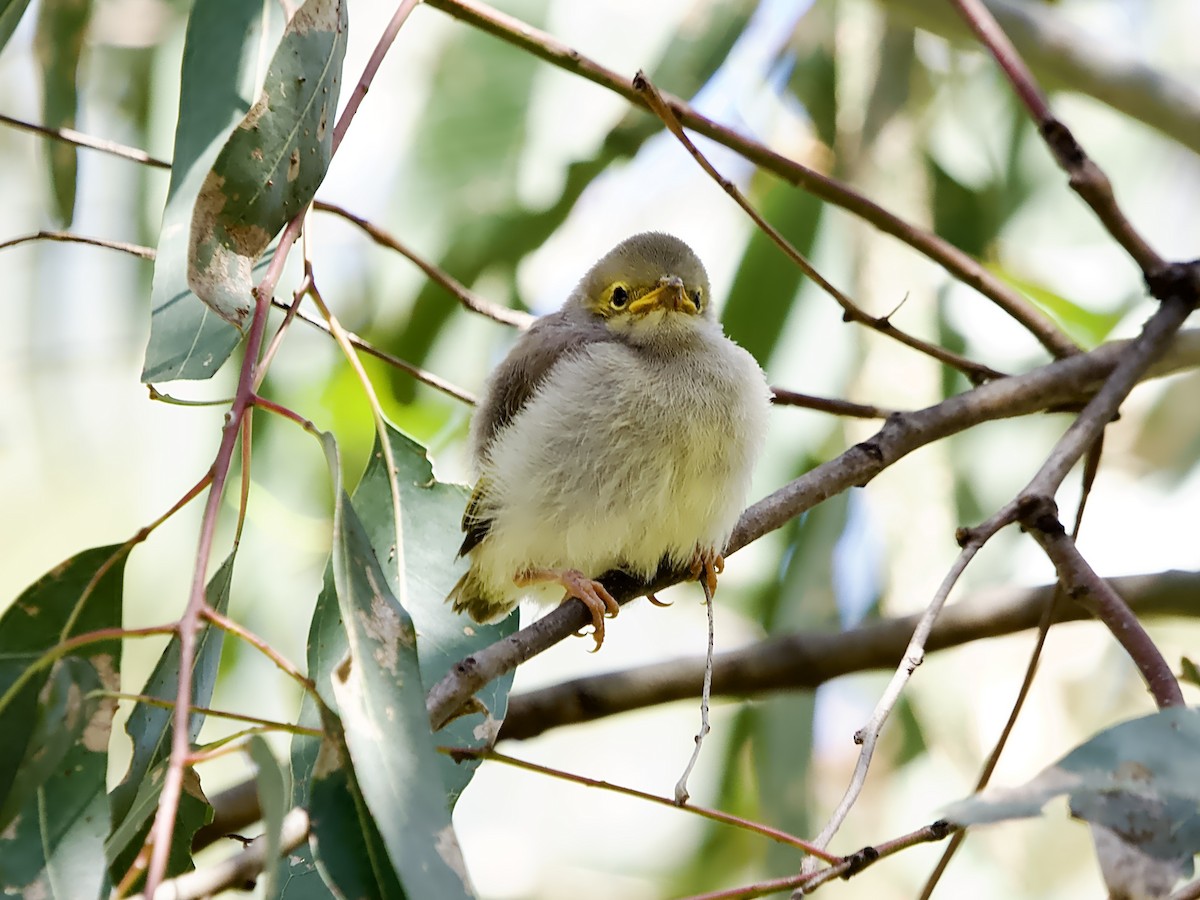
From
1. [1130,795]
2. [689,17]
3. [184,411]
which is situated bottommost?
[1130,795]

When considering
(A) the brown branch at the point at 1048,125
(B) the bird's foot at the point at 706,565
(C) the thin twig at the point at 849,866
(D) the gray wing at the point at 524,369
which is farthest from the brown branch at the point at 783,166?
(C) the thin twig at the point at 849,866

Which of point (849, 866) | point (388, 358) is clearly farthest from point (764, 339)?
point (849, 866)

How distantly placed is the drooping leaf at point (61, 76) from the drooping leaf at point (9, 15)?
1.51 ft

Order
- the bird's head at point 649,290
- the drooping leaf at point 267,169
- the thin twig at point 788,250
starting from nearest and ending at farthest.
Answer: the drooping leaf at point 267,169, the thin twig at point 788,250, the bird's head at point 649,290

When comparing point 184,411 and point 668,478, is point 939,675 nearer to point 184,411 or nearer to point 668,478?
point 668,478

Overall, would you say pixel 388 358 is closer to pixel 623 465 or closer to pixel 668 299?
pixel 623 465

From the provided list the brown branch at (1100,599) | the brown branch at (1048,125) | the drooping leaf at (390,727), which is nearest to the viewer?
the drooping leaf at (390,727)

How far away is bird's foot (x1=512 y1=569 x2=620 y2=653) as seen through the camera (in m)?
2.34

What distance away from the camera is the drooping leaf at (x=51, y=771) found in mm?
1512

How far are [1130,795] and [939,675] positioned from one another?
183 centimetres

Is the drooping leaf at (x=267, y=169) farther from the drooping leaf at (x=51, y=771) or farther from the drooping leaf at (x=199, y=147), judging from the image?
the drooping leaf at (x=51, y=771)

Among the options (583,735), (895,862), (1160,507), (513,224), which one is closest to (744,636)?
(583,735)

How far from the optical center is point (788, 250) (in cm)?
234

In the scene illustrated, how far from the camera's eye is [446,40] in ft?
11.9
